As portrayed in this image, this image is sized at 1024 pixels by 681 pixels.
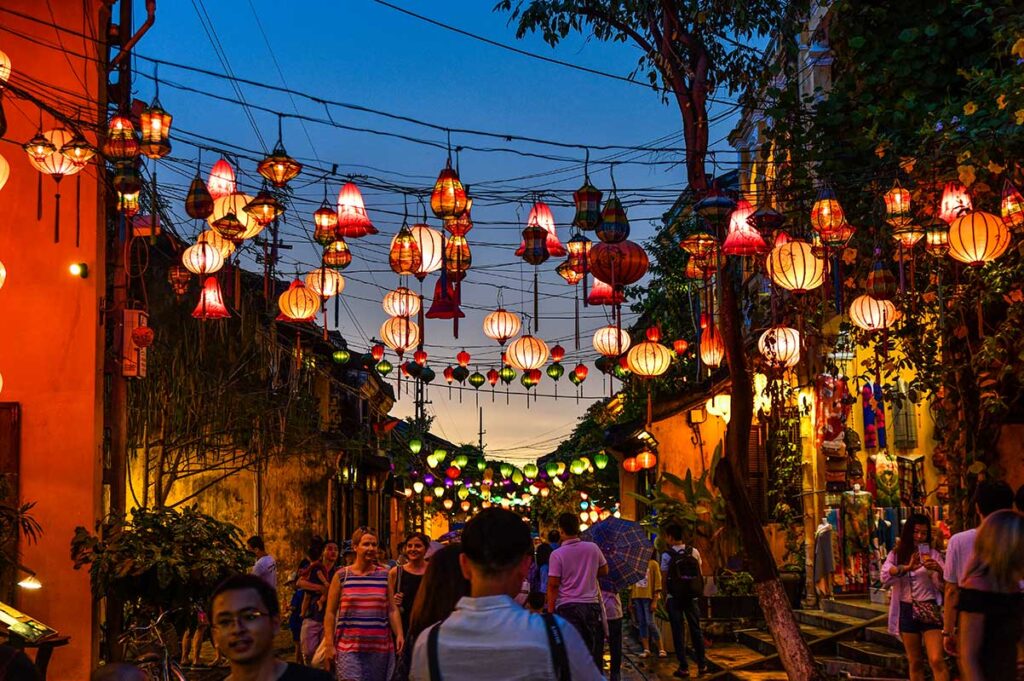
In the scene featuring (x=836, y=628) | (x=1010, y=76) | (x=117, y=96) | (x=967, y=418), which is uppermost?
(x=117, y=96)

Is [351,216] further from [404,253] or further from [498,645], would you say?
[498,645]

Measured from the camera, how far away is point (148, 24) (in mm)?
14836

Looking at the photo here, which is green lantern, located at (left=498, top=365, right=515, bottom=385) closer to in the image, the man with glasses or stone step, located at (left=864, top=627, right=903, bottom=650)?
stone step, located at (left=864, top=627, right=903, bottom=650)

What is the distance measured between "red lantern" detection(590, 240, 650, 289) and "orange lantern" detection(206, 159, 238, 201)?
13.1ft

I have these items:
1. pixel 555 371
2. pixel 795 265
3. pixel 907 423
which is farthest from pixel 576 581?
pixel 555 371

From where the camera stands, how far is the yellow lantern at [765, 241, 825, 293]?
13.7 meters

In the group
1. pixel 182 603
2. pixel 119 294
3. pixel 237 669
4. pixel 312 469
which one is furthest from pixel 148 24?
pixel 312 469

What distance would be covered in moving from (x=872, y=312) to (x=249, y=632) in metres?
11.8

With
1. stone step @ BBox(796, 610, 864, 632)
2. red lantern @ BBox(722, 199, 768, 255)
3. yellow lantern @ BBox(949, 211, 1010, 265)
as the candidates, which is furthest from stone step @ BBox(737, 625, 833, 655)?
yellow lantern @ BBox(949, 211, 1010, 265)

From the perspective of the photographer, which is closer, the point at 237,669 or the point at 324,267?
the point at 237,669

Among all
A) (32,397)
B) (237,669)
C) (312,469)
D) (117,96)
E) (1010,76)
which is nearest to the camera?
(237,669)

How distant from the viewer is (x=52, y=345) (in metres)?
14.3

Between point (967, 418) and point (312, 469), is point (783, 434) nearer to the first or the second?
point (967, 418)

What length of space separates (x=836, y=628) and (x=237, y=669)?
14.8 m
